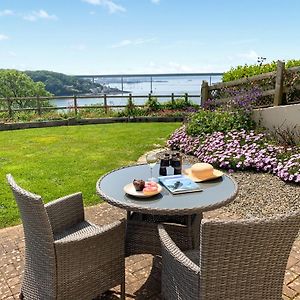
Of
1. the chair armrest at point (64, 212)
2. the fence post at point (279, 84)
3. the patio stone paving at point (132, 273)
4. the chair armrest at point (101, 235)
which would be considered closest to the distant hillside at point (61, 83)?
the fence post at point (279, 84)

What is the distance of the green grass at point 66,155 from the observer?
4699 millimetres

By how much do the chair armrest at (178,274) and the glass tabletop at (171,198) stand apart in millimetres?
209

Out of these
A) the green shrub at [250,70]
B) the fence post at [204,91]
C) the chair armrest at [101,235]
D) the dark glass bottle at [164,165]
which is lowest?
the chair armrest at [101,235]

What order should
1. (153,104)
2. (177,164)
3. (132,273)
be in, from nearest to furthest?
(132,273) < (177,164) < (153,104)

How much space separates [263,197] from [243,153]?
4.33 ft

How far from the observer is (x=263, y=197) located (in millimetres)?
4141

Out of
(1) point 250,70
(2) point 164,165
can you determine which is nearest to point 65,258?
(2) point 164,165

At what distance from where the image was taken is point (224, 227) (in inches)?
57.6

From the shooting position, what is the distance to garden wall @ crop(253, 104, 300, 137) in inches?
227

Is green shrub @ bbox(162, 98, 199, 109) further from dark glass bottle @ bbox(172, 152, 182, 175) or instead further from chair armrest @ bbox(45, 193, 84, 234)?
chair armrest @ bbox(45, 193, 84, 234)

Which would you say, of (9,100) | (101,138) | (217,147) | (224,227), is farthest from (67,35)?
(224,227)

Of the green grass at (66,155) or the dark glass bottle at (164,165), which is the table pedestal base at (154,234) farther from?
the green grass at (66,155)

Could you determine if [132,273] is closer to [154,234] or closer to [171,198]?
[154,234]

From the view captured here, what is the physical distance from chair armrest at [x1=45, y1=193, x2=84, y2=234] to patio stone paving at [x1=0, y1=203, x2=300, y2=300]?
1.87 ft
